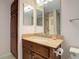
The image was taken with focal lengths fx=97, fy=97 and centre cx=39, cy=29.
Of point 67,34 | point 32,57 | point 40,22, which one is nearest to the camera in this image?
point 67,34

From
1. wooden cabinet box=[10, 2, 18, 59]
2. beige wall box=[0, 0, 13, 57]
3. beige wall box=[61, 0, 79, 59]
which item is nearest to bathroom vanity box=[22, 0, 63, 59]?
beige wall box=[61, 0, 79, 59]

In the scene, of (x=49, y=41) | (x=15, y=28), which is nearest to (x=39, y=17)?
(x=15, y=28)

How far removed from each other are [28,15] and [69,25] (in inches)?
61.9

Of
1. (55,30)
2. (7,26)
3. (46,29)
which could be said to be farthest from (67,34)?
(7,26)

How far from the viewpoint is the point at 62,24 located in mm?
2025

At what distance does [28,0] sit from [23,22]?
2.35 feet

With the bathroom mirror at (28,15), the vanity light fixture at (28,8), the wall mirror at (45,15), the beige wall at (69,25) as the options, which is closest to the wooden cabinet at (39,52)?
the beige wall at (69,25)

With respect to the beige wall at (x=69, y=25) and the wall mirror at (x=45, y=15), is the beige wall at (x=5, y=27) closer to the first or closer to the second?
the wall mirror at (x=45, y=15)

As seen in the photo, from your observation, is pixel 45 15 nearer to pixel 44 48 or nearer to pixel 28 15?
pixel 28 15

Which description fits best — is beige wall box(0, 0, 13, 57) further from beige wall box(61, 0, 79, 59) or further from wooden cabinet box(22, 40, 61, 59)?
beige wall box(61, 0, 79, 59)

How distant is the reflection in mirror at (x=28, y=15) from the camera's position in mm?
2975

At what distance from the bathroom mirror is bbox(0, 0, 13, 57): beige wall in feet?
4.71

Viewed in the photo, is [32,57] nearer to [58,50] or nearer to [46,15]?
[58,50]

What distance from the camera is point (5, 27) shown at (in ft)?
13.4
